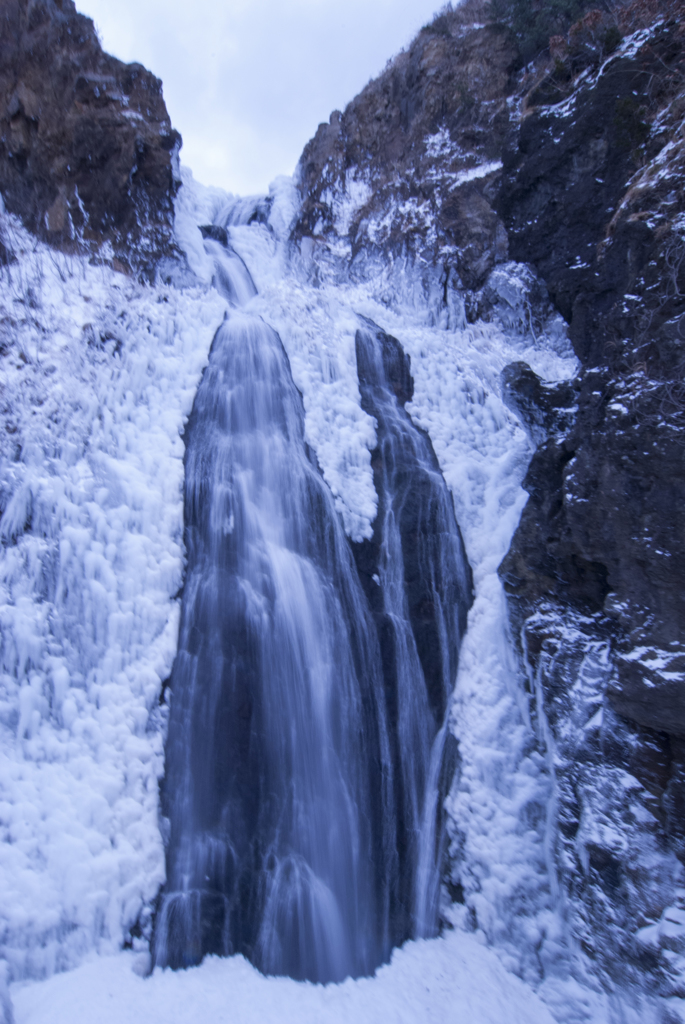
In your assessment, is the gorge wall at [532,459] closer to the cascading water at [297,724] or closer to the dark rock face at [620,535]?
the dark rock face at [620,535]

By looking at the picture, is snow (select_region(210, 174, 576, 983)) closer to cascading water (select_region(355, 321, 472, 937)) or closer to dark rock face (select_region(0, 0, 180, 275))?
cascading water (select_region(355, 321, 472, 937))

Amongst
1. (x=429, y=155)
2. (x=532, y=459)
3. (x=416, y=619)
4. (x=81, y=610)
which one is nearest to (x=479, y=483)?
(x=532, y=459)

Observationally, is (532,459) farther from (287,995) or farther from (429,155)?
(429,155)

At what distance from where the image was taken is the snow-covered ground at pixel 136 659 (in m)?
4.72

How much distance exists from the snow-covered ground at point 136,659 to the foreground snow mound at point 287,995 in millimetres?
18

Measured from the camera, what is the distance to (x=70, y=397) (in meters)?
7.70

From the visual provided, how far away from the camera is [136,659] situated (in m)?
5.99

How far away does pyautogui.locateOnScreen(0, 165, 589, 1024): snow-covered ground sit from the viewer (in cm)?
472

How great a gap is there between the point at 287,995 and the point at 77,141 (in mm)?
14872

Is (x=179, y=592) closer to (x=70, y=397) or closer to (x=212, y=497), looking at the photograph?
(x=212, y=497)

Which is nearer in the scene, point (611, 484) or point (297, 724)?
point (611, 484)

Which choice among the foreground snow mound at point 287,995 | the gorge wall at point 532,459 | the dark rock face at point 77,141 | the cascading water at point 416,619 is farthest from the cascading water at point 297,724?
the dark rock face at point 77,141

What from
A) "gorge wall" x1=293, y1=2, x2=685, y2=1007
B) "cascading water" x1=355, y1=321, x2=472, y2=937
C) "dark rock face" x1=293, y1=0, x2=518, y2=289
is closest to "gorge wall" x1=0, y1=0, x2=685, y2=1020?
"gorge wall" x1=293, y1=2, x2=685, y2=1007

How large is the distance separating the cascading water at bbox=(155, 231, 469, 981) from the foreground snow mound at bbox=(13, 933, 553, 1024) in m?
0.20
